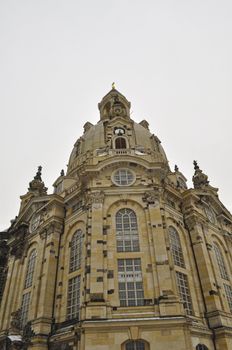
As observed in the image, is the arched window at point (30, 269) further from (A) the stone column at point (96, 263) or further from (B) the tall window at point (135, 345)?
(B) the tall window at point (135, 345)

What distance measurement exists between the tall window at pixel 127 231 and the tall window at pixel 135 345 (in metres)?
6.68

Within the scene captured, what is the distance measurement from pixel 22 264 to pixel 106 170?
13516mm

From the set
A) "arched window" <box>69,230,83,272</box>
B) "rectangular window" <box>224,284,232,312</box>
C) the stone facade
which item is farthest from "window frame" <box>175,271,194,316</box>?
"arched window" <box>69,230,83,272</box>

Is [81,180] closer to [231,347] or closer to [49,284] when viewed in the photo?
[49,284]

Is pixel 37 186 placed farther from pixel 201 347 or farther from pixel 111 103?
pixel 201 347

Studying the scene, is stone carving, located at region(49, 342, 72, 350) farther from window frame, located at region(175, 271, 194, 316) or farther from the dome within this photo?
the dome

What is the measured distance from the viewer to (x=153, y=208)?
26.3 m

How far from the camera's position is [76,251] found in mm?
27141

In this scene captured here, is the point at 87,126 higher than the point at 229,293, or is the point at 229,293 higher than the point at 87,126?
the point at 87,126

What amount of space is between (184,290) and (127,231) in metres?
6.64

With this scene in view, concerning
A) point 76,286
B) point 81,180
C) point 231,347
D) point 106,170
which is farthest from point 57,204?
point 231,347

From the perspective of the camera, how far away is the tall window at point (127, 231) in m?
24.8

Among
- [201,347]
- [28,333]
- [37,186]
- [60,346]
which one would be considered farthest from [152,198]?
[37,186]

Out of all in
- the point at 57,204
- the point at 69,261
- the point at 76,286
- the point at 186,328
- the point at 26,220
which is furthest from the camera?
the point at 26,220
